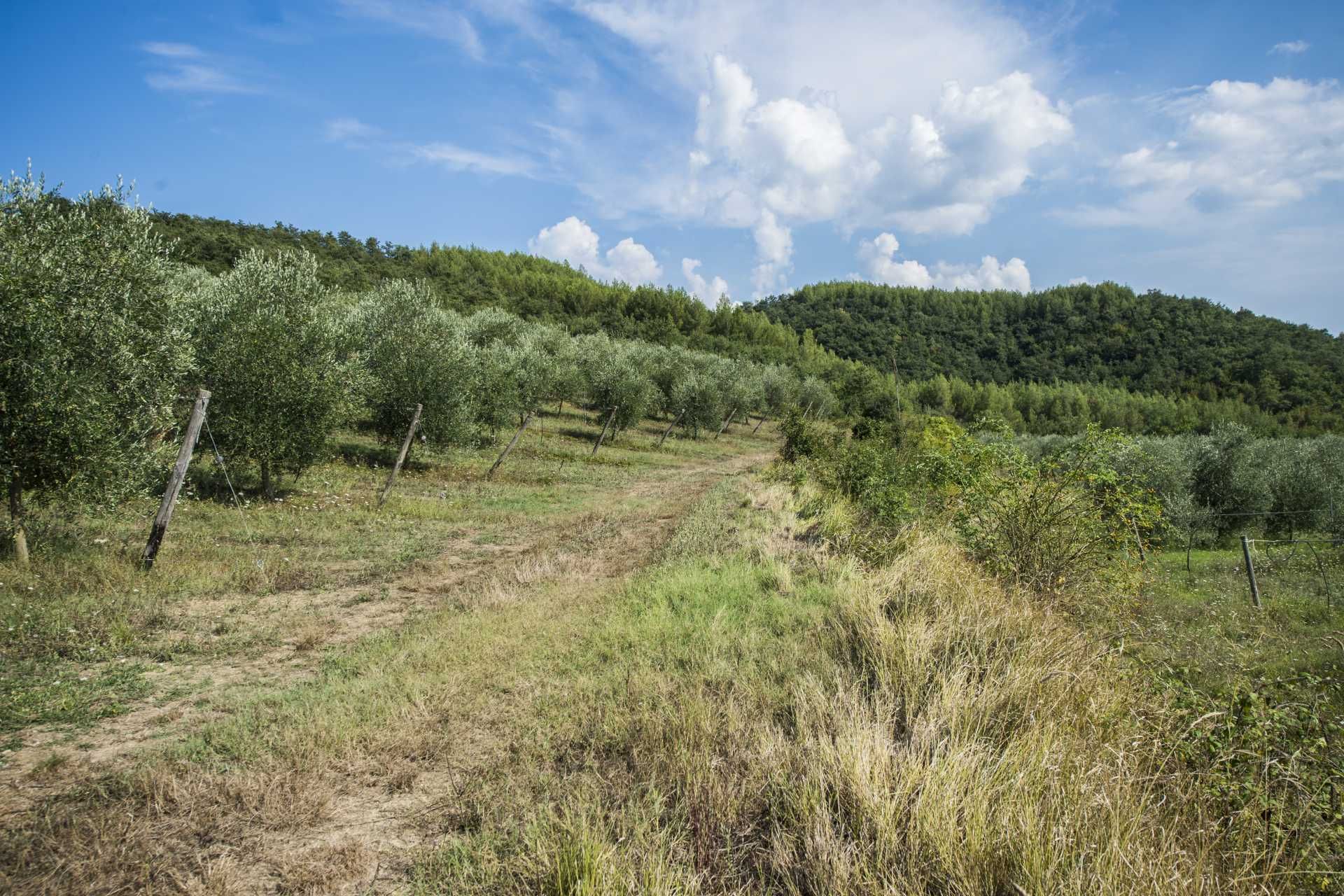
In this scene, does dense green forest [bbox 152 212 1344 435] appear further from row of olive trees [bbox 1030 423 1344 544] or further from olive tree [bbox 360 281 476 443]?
olive tree [bbox 360 281 476 443]

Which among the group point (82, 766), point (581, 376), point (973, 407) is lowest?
point (82, 766)

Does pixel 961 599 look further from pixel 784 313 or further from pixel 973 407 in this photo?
pixel 784 313

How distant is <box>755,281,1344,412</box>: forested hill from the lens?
10994 cm

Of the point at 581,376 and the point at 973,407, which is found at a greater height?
the point at 973,407

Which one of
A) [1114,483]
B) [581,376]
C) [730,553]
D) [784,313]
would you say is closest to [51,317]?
[730,553]

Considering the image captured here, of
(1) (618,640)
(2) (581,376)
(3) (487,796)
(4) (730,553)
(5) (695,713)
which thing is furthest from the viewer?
(2) (581,376)

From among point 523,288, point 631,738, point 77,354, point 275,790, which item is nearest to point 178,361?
point 77,354

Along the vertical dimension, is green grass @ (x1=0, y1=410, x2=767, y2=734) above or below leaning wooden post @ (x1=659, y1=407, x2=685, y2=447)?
below

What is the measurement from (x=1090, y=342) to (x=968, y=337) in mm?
27453

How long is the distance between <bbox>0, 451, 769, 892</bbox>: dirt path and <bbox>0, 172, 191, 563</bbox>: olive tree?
3995 millimetres

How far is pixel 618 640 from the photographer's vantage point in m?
6.96

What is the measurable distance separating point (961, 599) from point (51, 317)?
1461 cm

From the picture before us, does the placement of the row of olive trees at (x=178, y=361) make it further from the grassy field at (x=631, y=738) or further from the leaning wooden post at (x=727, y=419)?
the leaning wooden post at (x=727, y=419)

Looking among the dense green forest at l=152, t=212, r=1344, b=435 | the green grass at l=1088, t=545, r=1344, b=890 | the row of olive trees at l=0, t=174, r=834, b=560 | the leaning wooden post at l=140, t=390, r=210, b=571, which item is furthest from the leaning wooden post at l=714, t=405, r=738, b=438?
the green grass at l=1088, t=545, r=1344, b=890
